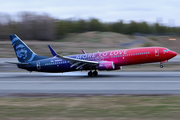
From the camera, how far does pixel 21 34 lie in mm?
83812

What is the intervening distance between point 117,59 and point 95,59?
279 centimetres

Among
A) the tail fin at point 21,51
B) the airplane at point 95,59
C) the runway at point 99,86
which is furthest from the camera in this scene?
the tail fin at point 21,51

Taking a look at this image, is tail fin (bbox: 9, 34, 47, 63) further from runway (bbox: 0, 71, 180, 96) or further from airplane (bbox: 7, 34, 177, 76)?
runway (bbox: 0, 71, 180, 96)

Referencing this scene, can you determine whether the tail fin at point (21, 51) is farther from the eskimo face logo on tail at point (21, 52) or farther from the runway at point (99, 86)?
the runway at point (99, 86)

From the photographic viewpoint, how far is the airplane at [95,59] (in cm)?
2489

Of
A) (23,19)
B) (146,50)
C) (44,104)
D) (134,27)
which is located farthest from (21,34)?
(44,104)

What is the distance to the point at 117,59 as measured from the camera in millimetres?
25656

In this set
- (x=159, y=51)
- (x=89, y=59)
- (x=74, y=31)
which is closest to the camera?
(x=159, y=51)

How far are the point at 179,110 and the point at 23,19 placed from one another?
83522mm

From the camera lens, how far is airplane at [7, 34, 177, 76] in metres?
24.9

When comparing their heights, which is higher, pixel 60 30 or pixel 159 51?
pixel 60 30

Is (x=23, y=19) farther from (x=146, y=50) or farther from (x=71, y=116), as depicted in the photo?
(x=71, y=116)

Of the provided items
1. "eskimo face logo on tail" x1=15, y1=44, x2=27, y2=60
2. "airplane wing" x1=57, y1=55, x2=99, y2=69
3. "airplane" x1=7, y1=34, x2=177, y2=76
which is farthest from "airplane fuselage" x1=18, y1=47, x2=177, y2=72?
"eskimo face logo on tail" x1=15, y1=44, x2=27, y2=60

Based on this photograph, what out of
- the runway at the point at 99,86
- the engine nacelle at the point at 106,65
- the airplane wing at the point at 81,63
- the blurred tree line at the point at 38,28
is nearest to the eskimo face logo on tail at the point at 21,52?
the runway at the point at 99,86
